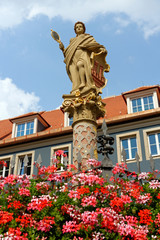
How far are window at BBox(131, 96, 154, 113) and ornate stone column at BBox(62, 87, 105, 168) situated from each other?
1222 cm

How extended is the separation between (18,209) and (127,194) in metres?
1.65

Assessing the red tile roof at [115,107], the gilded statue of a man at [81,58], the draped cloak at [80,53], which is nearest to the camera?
the gilded statue of a man at [81,58]

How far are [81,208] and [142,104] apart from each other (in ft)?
52.9

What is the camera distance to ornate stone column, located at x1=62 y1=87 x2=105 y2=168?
7.34 metres

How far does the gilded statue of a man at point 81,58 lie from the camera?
854 centimetres

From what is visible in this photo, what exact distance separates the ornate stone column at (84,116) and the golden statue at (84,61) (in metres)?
0.25

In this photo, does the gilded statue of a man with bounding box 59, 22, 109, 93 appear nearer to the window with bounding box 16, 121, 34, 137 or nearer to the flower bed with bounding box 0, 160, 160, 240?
the flower bed with bounding box 0, 160, 160, 240

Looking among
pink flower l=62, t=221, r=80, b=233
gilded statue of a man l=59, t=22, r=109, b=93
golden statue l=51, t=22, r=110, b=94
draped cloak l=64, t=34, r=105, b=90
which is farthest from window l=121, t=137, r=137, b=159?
pink flower l=62, t=221, r=80, b=233

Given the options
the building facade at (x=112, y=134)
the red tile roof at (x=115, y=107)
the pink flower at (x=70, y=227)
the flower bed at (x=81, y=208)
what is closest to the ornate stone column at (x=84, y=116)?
the flower bed at (x=81, y=208)

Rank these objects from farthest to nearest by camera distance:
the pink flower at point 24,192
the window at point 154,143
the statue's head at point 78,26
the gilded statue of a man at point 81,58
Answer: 1. the window at point 154,143
2. the statue's head at point 78,26
3. the gilded statue of a man at point 81,58
4. the pink flower at point 24,192

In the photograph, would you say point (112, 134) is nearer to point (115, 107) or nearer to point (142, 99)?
point (142, 99)

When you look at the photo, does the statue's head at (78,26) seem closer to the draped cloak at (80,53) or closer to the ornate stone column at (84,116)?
the draped cloak at (80,53)

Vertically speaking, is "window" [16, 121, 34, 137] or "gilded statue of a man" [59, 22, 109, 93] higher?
"window" [16, 121, 34, 137]

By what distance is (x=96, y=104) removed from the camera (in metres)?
8.08
